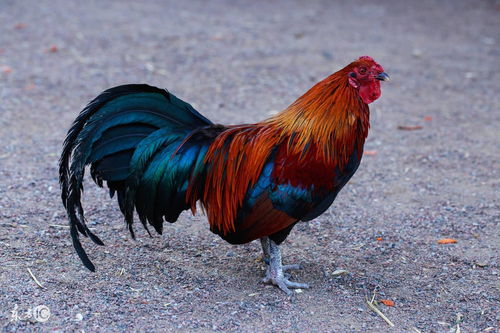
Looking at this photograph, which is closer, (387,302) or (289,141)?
(289,141)

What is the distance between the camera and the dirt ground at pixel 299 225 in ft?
15.0

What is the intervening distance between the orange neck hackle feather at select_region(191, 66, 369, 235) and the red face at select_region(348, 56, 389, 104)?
0.04 m

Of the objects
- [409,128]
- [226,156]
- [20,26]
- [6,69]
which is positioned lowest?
[409,128]

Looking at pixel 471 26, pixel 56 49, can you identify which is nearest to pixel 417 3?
pixel 471 26

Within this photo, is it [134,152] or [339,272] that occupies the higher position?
[134,152]

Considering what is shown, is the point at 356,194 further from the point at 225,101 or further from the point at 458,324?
the point at 225,101

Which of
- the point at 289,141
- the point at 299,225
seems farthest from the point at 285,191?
the point at 299,225

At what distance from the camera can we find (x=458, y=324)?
4453mm

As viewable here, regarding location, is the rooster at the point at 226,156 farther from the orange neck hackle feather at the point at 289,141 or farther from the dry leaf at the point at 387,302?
the dry leaf at the point at 387,302

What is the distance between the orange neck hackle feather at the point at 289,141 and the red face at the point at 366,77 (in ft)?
0.15

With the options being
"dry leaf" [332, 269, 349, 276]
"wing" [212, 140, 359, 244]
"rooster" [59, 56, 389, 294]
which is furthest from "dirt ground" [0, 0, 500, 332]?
"wing" [212, 140, 359, 244]

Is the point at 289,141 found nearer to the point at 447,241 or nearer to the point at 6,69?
the point at 447,241

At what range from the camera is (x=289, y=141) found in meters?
4.57

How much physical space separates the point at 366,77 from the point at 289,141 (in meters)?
0.71
